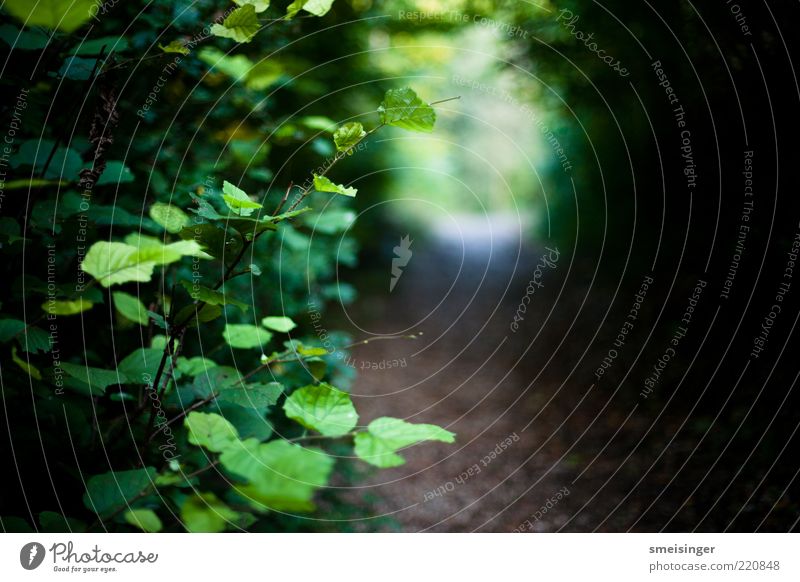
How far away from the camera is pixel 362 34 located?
3277 mm

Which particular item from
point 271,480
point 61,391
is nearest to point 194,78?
point 61,391

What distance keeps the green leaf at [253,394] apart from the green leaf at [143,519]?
0.30m

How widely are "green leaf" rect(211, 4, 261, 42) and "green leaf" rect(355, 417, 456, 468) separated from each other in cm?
60

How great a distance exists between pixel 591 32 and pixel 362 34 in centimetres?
142

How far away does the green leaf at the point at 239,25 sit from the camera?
0.75 metres

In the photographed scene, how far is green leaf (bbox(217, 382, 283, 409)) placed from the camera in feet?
2.66

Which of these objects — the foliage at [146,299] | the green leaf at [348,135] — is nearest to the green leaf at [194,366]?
the foliage at [146,299]

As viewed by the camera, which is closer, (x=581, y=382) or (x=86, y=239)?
(x=86, y=239)

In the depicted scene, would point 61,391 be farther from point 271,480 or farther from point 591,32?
Result: point 591,32

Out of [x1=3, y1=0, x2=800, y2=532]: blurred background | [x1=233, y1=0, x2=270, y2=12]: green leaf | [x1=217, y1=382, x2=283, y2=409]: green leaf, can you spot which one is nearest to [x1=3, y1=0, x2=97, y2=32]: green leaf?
[x1=3, y1=0, x2=800, y2=532]: blurred background

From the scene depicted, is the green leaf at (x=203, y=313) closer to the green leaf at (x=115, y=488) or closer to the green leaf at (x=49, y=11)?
the green leaf at (x=115, y=488)

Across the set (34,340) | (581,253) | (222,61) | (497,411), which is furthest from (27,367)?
(581,253)

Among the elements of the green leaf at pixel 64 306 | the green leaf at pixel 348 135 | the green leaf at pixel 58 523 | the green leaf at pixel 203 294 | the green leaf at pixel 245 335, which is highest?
the green leaf at pixel 348 135

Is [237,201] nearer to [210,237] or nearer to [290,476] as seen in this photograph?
[210,237]
